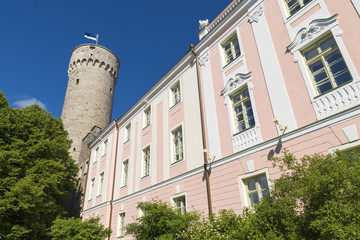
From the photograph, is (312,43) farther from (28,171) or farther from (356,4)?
(28,171)

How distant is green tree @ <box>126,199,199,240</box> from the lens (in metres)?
7.82

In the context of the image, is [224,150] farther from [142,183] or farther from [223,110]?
[142,183]

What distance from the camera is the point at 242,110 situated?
970 centimetres

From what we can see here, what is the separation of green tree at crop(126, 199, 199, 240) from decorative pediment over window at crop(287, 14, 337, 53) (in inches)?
268

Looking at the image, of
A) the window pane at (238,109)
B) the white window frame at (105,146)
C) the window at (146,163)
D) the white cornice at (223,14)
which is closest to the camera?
the window pane at (238,109)

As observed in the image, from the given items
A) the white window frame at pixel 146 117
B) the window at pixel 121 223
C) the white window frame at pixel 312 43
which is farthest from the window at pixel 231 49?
the window at pixel 121 223

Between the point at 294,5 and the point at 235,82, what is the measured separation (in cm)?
357

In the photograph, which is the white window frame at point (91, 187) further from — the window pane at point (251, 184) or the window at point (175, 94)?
the window pane at point (251, 184)

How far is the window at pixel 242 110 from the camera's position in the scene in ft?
30.4

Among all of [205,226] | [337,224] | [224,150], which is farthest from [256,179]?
[337,224]

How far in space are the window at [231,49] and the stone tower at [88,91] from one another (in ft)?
79.8

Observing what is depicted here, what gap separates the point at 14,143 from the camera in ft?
54.3

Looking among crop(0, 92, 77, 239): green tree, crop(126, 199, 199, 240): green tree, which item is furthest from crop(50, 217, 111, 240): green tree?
crop(126, 199, 199, 240): green tree

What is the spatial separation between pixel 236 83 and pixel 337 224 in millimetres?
7101
